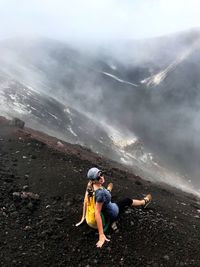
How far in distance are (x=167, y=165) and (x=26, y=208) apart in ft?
149

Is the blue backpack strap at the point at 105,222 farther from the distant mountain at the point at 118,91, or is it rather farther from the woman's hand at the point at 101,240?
the distant mountain at the point at 118,91

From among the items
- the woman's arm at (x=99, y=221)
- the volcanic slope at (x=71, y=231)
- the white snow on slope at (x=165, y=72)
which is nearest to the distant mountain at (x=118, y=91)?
the white snow on slope at (x=165, y=72)

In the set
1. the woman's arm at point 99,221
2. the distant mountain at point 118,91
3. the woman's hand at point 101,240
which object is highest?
the distant mountain at point 118,91

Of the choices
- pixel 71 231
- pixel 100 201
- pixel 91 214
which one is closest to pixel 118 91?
pixel 71 231

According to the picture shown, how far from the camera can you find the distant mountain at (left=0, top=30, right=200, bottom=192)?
59.4 m

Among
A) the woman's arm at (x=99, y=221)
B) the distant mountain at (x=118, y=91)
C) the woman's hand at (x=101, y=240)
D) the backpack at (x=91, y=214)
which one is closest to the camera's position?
the woman's hand at (x=101, y=240)

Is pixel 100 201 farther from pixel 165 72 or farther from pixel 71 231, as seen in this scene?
pixel 165 72

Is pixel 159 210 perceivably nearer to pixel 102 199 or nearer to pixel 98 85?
pixel 102 199

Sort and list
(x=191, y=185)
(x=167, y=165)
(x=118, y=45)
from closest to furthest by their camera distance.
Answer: (x=191, y=185), (x=167, y=165), (x=118, y=45)

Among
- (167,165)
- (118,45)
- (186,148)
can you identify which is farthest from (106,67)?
(167,165)

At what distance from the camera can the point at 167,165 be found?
58.7 m

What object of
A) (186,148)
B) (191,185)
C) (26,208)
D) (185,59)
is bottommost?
(26,208)

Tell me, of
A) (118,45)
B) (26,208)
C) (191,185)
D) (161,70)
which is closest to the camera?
(26,208)

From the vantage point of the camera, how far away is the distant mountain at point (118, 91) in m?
59.4
